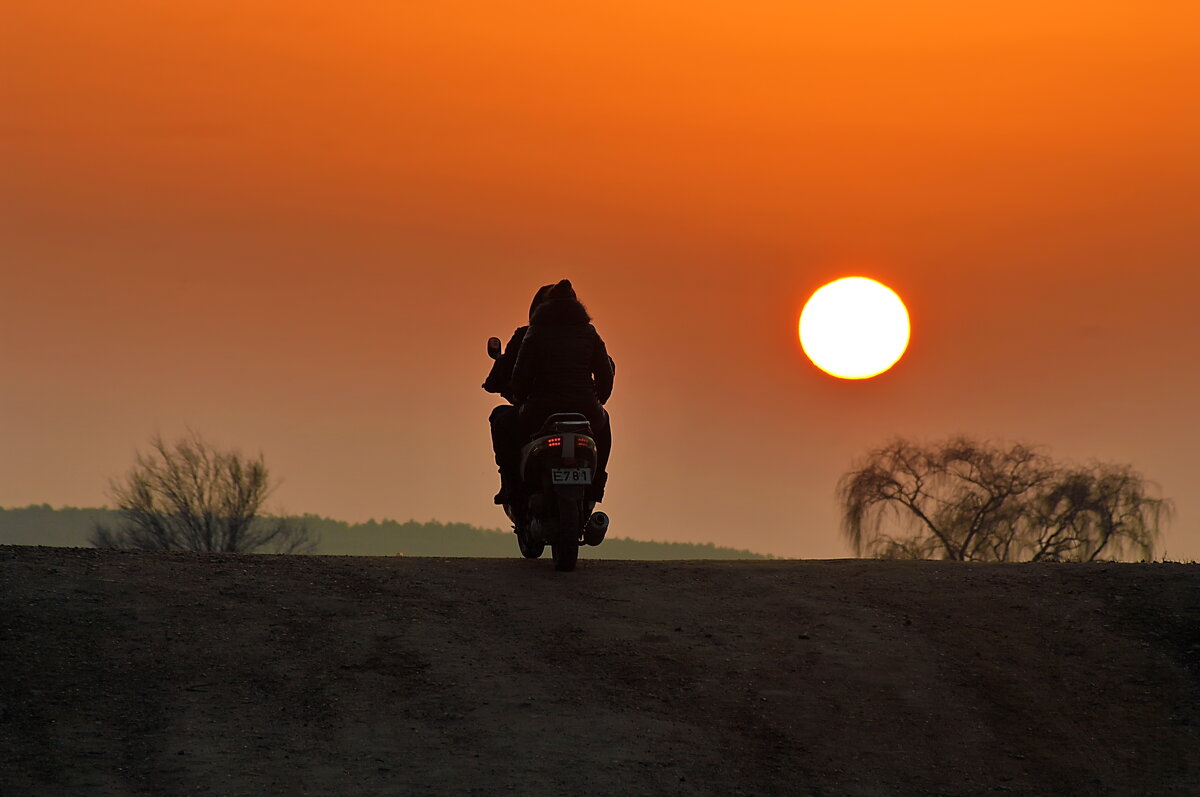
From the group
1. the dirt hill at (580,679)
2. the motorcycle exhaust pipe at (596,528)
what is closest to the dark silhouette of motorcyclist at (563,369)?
the motorcycle exhaust pipe at (596,528)

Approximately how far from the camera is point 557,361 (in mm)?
13891

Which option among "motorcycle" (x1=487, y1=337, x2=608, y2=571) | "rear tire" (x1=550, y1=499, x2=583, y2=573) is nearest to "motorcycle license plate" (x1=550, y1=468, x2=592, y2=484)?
"motorcycle" (x1=487, y1=337, x2=608, y2=571)

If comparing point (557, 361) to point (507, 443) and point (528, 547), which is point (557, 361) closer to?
point (507, 443)

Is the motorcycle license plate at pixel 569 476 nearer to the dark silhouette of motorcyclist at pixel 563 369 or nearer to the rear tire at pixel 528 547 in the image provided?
the dark silhouette of motorcyclist at pixel 563 369

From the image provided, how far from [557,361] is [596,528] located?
1.54 metres

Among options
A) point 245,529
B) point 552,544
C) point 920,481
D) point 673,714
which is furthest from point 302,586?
point 245,529

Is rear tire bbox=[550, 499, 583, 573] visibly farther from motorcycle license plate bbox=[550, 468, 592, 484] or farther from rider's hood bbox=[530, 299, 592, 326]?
rider's hood bbox=[530, 299, 592, 326]

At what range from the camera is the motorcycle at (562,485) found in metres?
13.4

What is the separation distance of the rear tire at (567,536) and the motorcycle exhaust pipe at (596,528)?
7cm

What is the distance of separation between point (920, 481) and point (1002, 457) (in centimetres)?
293

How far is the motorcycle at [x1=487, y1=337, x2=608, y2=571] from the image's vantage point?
13383 millimetres

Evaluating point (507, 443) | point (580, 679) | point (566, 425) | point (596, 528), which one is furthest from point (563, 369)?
point (580, 679)

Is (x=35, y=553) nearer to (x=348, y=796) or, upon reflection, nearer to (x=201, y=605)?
(x=201, y=605)

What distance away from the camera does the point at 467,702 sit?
10.3 meters
